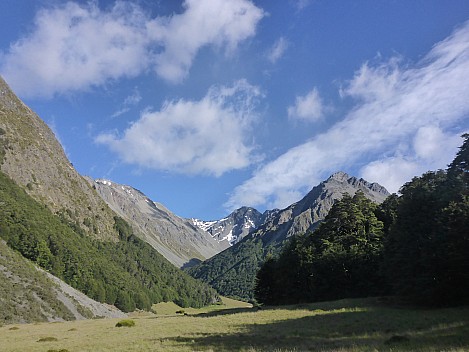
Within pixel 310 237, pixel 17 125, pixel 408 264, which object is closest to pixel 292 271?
pixel 310 237

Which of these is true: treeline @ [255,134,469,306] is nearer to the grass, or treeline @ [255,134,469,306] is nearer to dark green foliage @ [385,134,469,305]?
dark green foliage @ [385,134,469,305]

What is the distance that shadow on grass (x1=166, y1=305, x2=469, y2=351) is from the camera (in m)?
18.6

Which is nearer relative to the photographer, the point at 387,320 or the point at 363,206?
the point at 387,320

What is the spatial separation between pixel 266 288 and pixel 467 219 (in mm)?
65544

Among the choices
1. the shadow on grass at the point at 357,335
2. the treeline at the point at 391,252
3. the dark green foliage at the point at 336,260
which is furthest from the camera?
the dark green foliage at the point at 336,260

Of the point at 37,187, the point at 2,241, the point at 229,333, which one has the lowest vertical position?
the point at 229,333

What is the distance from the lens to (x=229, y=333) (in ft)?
96.2

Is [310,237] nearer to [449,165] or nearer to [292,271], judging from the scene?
[292,271]

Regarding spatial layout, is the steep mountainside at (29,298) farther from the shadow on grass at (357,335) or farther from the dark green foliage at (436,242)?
the dark green foliage at (436,242)

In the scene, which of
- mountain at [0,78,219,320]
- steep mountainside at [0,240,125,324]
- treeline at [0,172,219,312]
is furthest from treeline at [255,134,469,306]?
treeline at [0,172,219,312]

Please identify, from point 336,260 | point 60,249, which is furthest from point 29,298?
point 336,260

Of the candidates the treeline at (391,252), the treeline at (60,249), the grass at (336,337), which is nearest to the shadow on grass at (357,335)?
the grass at (336,337)

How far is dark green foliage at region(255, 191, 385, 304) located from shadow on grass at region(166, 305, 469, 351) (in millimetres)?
27024

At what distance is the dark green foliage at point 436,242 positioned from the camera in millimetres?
33781
